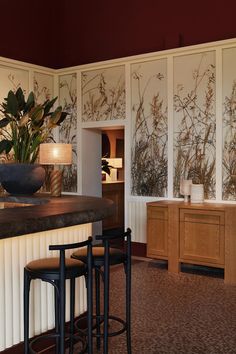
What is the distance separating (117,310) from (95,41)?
4787mm

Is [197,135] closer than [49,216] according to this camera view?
No

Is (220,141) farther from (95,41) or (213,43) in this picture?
(95,41)

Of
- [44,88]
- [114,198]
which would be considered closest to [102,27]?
[44,88]

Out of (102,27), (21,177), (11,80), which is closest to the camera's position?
(21,177)

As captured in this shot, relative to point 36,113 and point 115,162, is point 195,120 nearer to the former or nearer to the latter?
point 36,113

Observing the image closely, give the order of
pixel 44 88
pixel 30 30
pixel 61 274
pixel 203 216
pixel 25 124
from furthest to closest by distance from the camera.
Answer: pixel 44 88 → pixel 30 30 → pixel 203 216 → pixel 25 124 → pixel 61 274

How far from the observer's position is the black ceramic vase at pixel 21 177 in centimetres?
356

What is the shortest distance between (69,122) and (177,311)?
4.26m

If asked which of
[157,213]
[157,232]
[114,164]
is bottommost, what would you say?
[157,232]

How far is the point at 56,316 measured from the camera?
2.77 m

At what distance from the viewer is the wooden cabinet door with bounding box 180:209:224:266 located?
5.16m

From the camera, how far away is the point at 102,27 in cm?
703

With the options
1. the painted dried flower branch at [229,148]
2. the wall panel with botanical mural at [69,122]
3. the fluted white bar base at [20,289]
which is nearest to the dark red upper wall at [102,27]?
the wall panel with botanical mural at [69,122]

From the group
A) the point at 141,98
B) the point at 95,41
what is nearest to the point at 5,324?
the point at 141,98
